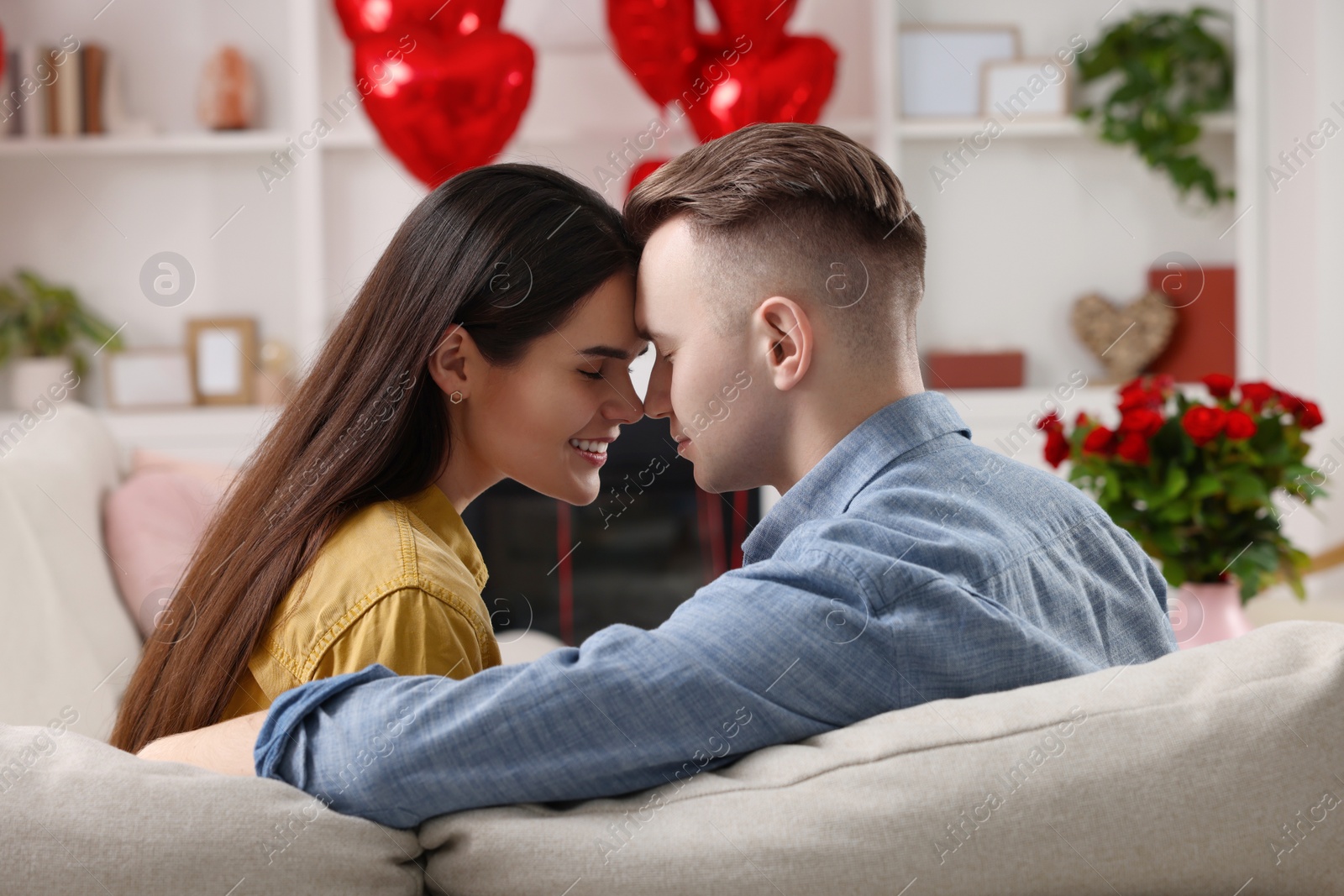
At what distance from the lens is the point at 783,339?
1041mm

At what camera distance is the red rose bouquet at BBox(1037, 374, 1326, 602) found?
1.83 metres

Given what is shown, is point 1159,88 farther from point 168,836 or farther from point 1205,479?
point 168,836

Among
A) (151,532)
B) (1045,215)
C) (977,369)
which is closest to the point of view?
(151,532)

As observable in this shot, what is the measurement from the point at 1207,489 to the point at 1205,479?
0.8 inches

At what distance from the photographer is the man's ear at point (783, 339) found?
1.03m

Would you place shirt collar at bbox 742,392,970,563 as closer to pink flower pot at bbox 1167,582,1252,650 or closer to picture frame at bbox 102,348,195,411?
pink flower pot at bbox 1167,582,1252,650

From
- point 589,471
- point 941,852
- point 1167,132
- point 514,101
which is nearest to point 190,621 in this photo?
point 589,471

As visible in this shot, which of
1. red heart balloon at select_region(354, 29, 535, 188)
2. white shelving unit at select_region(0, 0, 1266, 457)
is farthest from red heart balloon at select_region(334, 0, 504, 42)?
white shelving unit at select_region(0, 0, 1266, 457)

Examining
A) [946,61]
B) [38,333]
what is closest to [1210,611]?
[946,61]

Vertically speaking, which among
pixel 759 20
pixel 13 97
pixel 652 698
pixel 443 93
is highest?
pixel 759 20

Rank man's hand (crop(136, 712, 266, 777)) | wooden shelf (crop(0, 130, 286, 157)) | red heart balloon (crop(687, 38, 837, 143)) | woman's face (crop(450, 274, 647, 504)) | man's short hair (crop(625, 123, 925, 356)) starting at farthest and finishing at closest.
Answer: wooden shelf (crop(0, 130, 286, 157)) < red heart balloon (crop(687, 38, 837, 143)) < woman's face (crop(450, 274, 647, 504)) < man's short hair (crop(625, 123, 925, 356)) < man's hand (crop(136, 712, 266, 777))

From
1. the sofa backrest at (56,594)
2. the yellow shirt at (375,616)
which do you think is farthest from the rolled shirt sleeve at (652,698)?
the sofa backrest at (56,594)

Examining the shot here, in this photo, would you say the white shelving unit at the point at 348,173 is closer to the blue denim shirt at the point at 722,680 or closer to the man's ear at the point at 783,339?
the man's ear at the point at 783,339

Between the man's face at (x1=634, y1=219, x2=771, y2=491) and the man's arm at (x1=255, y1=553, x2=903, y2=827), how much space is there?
1.09 ft
